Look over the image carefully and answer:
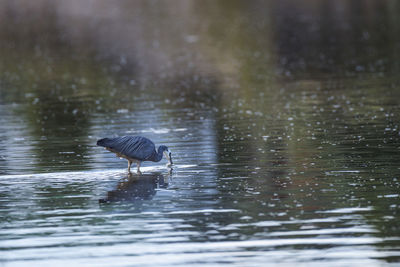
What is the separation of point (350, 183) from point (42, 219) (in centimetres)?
512

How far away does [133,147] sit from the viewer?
16.7 m

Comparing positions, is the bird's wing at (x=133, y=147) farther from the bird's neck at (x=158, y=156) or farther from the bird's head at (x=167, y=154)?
the bird's head at (x=167, y=154)

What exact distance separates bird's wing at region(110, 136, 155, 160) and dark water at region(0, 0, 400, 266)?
0.44 meters

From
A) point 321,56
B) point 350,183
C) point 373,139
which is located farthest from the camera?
point 321,56

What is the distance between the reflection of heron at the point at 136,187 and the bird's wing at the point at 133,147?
1.29 ft

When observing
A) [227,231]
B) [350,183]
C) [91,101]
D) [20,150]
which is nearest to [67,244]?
[227,231]

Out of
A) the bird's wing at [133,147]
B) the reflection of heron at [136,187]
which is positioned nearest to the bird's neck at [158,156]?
the bird's wing at [133,147]

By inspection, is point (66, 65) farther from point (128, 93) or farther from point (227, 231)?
point (227, 231)

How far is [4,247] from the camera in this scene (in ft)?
39.1

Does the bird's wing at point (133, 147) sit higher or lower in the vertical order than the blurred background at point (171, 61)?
lower

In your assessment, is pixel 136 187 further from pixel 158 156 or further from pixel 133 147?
pixel 158 156

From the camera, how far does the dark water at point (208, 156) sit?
11.8 m

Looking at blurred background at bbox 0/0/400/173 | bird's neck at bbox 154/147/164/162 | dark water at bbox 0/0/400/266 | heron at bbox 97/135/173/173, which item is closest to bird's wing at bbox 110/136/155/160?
heron at bbox 97/135/173/173

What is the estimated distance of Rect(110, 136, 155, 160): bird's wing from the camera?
16562 mm
